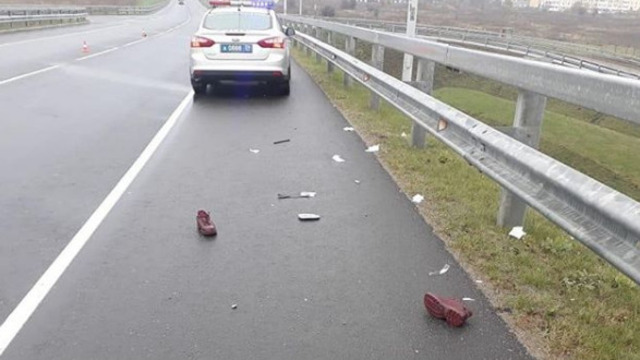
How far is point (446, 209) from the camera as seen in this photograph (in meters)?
5.57

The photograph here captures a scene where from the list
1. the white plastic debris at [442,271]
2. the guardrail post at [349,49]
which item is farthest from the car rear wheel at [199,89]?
the white plastic debris at [442,271]

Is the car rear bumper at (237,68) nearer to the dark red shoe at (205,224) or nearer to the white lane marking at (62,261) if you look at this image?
the white lane marking at (62,261)

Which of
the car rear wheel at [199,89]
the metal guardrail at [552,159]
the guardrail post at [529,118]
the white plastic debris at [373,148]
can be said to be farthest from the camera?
the car rear wheel at [199,89]

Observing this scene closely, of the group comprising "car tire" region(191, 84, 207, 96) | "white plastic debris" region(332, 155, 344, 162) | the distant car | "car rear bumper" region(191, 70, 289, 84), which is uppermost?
the distant car

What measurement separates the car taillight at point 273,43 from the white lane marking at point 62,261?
4637 mm

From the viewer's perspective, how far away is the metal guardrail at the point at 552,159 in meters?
2.99

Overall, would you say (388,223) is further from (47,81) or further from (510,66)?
(47,81)

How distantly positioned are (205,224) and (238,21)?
779 cm

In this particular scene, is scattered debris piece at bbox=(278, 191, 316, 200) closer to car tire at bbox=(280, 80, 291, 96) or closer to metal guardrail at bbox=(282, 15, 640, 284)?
metal guardrail at bbox=(282, 15, 640, 284)

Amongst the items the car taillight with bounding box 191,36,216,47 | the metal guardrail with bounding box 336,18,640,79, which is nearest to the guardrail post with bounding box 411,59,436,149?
the car taillight with bounding box 191,36,216,47

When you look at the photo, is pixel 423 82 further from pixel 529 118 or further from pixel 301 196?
pixel 529 118

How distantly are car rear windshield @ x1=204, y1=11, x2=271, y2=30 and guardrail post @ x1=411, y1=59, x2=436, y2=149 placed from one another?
503 cm

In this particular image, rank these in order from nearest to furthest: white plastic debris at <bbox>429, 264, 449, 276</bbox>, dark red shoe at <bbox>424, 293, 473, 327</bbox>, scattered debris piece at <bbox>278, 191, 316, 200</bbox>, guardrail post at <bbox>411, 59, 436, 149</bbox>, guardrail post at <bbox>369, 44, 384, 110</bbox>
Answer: dark red shoe at <bbox>424, 293, 473, 327</bbox> → white plastic debris at <bbox>429, 264, 449, 276</bbox> → scattered debris piece at <bbox>278, 191, 316, 200</bbox> → guardrail post at <bbox>411, 59, 436, 149</bbox> → guardrail post at <bbox>369, 44, 384, 110</bbox>

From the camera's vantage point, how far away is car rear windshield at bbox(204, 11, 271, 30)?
1184 cm
